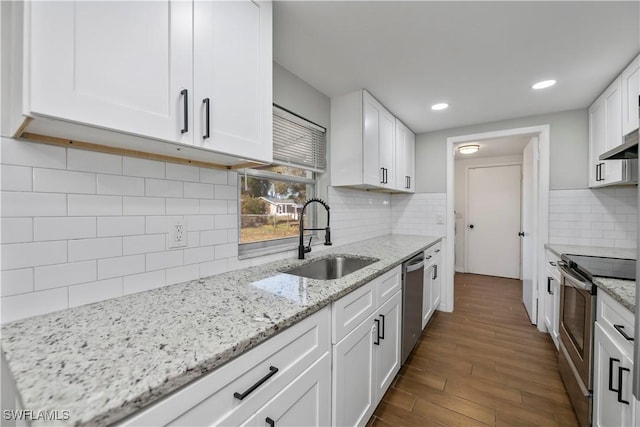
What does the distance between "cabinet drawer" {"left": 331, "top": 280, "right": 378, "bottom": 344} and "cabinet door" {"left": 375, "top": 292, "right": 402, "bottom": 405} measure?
160 mm

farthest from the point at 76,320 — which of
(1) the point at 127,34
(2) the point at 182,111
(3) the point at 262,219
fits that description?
(3) the point at 262,219

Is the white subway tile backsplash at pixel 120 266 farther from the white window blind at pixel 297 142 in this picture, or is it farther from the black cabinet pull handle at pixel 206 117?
the white window blind at pixel 297 142

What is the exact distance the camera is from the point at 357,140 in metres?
2.23

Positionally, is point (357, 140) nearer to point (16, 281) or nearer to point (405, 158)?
point (405, 158)

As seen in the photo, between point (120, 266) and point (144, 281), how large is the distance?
112 millimetres

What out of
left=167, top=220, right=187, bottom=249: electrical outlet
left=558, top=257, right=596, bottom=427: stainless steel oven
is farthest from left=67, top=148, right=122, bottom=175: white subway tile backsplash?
left=558, top=257, right=596, bottom=427: stainless steel oven

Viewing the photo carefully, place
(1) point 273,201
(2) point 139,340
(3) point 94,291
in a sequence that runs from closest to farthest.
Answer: (2) point 139,340 < (3) point 94,291 < (1) point 273,201

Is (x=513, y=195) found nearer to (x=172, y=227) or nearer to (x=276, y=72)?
(x=276, y=72)

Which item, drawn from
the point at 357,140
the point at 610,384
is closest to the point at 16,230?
the point at 357,140

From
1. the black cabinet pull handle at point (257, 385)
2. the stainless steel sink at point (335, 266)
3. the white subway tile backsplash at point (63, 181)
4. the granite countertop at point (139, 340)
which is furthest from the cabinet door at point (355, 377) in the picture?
the white subway tile backsplash at point (63, 181)

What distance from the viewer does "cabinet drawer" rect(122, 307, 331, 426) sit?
1.88 ft

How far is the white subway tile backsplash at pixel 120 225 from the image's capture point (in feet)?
3.23

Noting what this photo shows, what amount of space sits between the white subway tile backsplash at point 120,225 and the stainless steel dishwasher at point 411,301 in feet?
5.27

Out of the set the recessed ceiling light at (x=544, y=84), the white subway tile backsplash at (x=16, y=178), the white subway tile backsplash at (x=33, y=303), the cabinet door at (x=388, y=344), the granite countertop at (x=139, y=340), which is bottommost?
the cabinet door at (x=388, y=344)
